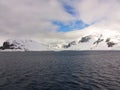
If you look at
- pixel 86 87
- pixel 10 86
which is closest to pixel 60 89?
pixel 86 87

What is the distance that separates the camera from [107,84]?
47.5m

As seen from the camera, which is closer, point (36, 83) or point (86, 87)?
point (86, 87)

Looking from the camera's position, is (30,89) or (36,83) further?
(36,83)

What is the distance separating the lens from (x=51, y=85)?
46.6 metres

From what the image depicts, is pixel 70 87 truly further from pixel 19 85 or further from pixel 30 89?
pixel 19 85

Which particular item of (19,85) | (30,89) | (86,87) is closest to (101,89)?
(86,87)

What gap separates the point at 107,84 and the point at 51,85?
551 inches

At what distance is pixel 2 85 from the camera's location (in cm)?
4612

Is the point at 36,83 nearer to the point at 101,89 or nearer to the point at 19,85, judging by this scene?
the point at 19,85

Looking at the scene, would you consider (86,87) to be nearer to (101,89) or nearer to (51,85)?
(101,89)

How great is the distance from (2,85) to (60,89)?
47.3 ft

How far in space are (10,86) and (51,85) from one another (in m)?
9.78

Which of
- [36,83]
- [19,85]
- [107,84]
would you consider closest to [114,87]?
[107,84]

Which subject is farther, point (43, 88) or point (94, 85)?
point (94, 85)
